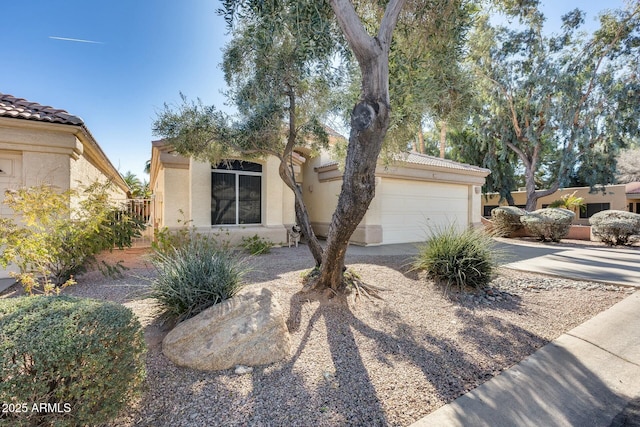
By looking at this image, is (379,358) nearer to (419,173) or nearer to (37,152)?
(37,152)

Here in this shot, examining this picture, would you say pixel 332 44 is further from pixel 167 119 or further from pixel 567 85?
pixel 567 85

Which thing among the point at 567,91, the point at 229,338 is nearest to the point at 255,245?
the point at 229,338

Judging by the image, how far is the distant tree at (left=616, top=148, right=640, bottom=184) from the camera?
27.6 metres

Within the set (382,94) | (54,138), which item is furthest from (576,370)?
(54,138)

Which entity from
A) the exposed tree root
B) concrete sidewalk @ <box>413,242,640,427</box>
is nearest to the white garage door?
the exposed tree root

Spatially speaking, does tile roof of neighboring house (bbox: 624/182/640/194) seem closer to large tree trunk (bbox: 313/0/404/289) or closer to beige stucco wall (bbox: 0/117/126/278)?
large tree trunk (bbox: 313/0/404/289)

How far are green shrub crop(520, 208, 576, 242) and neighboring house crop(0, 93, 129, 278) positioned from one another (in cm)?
1659

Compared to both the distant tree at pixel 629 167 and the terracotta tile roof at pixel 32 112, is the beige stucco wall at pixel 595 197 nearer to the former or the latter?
the distant tree at pixel 629 167

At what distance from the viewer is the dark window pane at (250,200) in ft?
36.0

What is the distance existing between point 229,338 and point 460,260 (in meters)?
4.88

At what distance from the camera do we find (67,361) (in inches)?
78.0

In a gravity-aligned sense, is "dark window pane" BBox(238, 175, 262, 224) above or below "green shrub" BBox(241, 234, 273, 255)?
above

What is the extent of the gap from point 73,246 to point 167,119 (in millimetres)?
3091

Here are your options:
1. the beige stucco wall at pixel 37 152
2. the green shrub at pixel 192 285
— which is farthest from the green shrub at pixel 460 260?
the beige stucco wall at pixel 37 152
